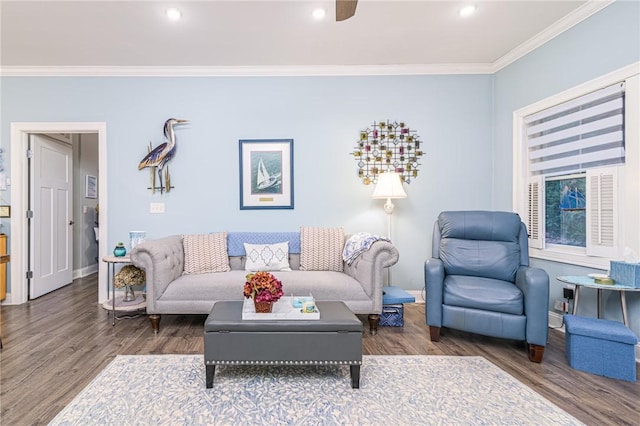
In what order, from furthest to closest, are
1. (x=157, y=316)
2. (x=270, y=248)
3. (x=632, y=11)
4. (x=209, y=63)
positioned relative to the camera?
1. (x=209, y=63)
2. (x=270, y=248)
3. (x=157, y=316)
4. (x=632, y=11)

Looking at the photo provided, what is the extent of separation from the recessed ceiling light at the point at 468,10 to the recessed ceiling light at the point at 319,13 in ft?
3.80

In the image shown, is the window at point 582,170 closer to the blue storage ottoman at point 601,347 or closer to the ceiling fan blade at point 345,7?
the blue storage ottoman at point 601,347

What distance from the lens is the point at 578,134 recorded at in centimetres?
267

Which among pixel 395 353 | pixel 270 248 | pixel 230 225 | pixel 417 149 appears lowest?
pixel 395 353

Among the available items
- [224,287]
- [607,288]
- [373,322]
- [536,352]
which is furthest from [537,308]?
[224,287]

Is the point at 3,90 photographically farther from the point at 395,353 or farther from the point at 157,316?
the point at 395,353

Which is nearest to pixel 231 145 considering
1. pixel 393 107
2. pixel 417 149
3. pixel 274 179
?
pixel 274 179

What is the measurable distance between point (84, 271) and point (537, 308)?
611 centimetres

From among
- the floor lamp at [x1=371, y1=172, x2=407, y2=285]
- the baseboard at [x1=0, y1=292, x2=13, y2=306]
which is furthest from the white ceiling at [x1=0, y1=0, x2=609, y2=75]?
the baseboard at [x1=0, y1=292, x2=13, y2=306]

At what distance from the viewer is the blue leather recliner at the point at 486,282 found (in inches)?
87.0

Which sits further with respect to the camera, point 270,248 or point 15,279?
point 15,279

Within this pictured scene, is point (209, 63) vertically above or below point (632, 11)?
above

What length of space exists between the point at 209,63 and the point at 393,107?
7.16 ft

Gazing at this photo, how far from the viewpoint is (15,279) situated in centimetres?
352
